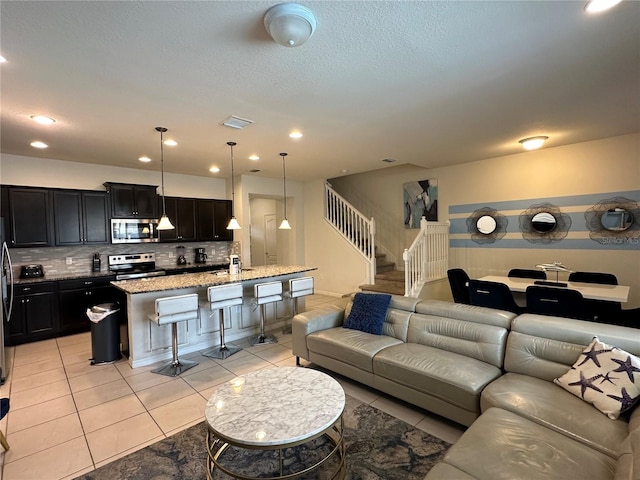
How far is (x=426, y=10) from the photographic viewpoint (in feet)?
5.85

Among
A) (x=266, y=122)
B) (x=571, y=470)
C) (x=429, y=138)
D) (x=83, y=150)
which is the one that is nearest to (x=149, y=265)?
(x=83, y=150)

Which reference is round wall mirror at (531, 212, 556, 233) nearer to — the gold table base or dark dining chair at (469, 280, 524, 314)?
dark dining chair at (469, 280, 524, 314)

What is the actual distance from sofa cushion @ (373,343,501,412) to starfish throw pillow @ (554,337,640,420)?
0.51m

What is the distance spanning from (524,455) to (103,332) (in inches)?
166

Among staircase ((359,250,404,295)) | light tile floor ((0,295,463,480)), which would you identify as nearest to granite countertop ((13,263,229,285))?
light tile floor ((0,295,463,480))

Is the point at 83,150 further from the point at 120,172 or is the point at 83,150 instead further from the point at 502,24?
the point at 502,24

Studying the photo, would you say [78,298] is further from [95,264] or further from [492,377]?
[492,377]

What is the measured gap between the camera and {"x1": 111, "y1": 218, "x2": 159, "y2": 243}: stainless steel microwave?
5.36 metres

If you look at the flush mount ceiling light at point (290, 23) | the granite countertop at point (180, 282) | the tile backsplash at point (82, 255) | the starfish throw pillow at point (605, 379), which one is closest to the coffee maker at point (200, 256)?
the tile backsplash at point (82, 255)

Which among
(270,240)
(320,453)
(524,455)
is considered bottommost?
(320,453)

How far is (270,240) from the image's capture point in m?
8.76

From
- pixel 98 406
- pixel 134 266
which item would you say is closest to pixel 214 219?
pixel 134 266

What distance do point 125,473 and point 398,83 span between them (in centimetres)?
355

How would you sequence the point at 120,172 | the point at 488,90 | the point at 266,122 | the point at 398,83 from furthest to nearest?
1. the point at 120,172
2. the point at 266,122
3. the point at 488,90
4. the point at 398,83
